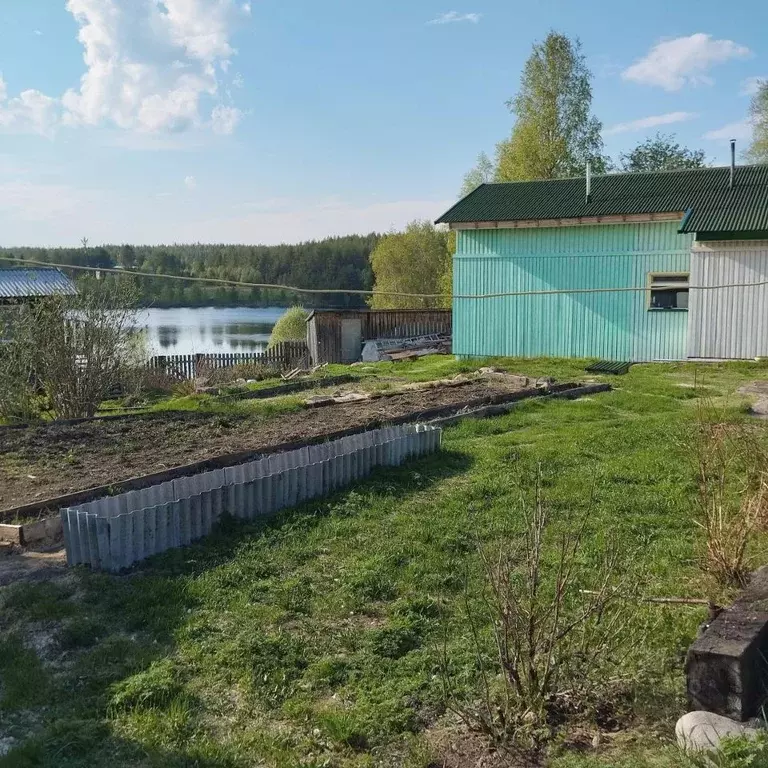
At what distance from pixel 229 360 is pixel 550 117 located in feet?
61.2

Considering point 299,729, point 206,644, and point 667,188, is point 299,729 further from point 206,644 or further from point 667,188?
point 667,188

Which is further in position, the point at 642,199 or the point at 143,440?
the point at 642,199

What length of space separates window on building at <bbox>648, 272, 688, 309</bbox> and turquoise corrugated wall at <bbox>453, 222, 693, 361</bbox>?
Answer: 161mm

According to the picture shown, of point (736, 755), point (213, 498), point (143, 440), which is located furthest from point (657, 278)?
point (736, 755)

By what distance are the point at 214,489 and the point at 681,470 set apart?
4.84 metres

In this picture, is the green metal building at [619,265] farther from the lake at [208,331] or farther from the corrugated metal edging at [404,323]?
the lake at [208,331]

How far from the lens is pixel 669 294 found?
66.0 ft

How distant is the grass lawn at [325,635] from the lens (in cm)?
391

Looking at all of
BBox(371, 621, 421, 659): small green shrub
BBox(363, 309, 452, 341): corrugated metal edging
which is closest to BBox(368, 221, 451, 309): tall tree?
BBox(363, 309, 452, 341): corrugated metal edging

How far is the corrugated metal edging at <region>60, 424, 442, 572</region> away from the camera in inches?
247

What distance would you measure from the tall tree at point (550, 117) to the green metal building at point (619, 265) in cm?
1356

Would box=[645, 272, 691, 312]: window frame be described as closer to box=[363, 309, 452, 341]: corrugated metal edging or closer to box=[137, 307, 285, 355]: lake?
box=[363, 309, 452, 341]: corrugated metal edging

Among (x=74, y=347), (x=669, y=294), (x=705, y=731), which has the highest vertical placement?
(x=669, y=294)

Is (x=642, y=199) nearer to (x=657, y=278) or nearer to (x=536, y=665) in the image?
(x=657, y=278)
